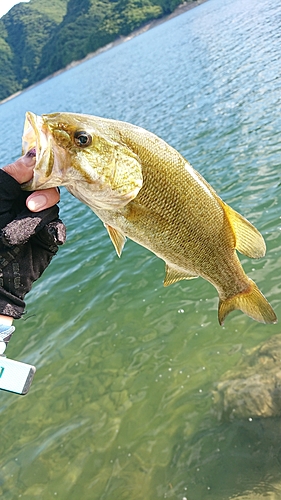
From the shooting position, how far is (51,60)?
196375 mm

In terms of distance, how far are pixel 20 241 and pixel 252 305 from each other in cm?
189

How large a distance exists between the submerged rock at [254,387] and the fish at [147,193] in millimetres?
4421

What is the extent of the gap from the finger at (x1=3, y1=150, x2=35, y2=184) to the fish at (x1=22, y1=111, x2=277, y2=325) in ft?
0.30

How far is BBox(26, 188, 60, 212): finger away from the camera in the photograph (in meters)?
3.13

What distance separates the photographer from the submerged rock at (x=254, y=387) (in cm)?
717

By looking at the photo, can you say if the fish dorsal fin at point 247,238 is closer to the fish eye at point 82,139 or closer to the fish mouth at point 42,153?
the fish eye at point 82,139

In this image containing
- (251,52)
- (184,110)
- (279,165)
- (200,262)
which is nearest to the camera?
(200,262)

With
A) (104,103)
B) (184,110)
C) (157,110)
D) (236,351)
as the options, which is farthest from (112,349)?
(104,103)

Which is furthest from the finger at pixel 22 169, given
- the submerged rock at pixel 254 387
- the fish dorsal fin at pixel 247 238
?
the submerged rock at pixel 254 387

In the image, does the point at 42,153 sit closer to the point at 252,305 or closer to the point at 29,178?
the point at 29,178

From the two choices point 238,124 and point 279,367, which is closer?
point 279,367

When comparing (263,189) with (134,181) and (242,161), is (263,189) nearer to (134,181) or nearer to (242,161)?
(242,161)

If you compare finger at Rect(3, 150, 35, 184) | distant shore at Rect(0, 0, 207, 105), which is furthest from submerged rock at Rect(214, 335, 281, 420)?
distant shore at Rect(0, 0, 207, 105)

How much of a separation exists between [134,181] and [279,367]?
5.83 meters
